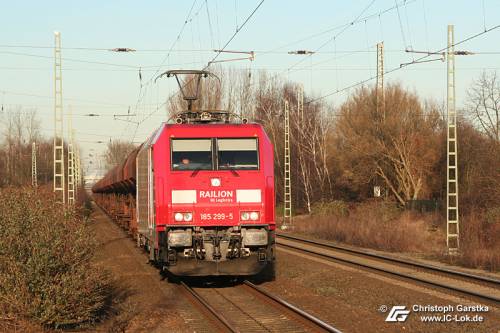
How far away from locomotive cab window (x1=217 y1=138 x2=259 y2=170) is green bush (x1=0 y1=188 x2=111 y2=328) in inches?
171

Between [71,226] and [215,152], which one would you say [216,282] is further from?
[71,226]

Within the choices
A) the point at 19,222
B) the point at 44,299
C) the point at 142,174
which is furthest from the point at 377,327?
the point at 142,174

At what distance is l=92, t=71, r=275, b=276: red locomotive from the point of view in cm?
1350

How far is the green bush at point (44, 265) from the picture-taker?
358 inches

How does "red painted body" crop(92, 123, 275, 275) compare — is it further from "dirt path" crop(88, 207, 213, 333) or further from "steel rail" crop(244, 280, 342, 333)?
"steel rail" crop(244, 280, 342, 333)

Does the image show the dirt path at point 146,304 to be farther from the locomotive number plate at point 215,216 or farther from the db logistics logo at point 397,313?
the db logistics logo at point 397,313

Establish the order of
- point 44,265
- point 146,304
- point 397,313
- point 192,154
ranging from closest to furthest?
point 44,265 < point 397,313 < point 146,304 < point 192,154

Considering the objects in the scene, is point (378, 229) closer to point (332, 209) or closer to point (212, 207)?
point (332, 209)

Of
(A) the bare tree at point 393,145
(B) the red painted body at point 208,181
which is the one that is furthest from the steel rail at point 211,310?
(A) the bare tree at point 393,145

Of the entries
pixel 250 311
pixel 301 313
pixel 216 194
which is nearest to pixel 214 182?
pixel 216 194

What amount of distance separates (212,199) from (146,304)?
8.70ft

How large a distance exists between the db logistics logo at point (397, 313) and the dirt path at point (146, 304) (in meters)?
2.88

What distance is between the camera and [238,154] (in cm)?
1415

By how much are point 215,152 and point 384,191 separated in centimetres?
3074
